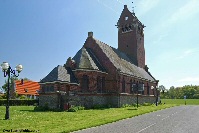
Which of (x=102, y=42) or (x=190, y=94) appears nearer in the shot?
(x=102, y=42)

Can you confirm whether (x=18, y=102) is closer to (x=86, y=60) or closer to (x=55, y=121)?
(x=86, y=60)

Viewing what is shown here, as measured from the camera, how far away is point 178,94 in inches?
5699

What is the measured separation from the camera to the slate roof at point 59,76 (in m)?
35.5

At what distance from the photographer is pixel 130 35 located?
193 ft

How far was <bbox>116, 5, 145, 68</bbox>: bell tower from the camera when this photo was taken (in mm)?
58500

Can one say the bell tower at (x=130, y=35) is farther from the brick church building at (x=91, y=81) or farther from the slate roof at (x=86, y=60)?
the slate roof at (x=86, y=60)

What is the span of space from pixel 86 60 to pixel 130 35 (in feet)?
69.0

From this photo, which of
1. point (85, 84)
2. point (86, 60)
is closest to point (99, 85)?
point (85, 84)

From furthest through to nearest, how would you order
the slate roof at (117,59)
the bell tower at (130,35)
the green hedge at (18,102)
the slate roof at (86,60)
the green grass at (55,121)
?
1. the bell tower at (130,35)
2. the green hedge at (18,102)
3. the slate roof at (117,59)
4. the slate roof at (86,60)
5. the green grass at (55,121)

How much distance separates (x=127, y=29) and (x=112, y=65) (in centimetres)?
1843

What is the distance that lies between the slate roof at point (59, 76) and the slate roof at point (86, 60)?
2467 mm

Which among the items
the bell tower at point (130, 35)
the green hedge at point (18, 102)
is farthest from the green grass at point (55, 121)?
the bell tower at point (130, 35)

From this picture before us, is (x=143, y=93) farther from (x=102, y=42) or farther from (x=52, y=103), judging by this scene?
(x=52, y=103)

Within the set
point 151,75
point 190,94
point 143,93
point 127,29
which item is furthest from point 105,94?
point 190,94
